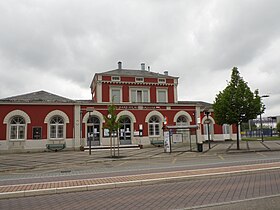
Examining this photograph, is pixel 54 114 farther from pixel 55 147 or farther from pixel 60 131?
pixel 55 147

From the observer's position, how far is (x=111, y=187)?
9.07 m

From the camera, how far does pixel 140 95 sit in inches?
1415

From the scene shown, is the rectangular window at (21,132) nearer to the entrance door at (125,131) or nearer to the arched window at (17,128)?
the arched window at (17,128)

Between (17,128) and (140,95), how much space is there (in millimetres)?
15538

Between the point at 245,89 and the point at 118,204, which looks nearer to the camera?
the point at 118,204

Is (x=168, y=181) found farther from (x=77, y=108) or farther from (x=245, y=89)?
(x=77, y=108)

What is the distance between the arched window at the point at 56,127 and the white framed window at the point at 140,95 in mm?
10042

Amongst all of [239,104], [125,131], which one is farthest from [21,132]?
[239,104]

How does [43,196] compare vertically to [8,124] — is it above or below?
below

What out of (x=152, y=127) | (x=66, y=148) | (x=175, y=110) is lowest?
(x=66, y=148)

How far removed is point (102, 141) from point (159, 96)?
10827mm

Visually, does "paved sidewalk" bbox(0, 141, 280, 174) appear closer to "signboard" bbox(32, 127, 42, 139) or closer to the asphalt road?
"signboard" bbox(32, 127, 42, 139)

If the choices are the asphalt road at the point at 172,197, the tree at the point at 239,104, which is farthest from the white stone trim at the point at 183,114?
the asphalt road at the point at 172,197

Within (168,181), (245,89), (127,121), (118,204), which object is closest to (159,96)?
(127,121)
